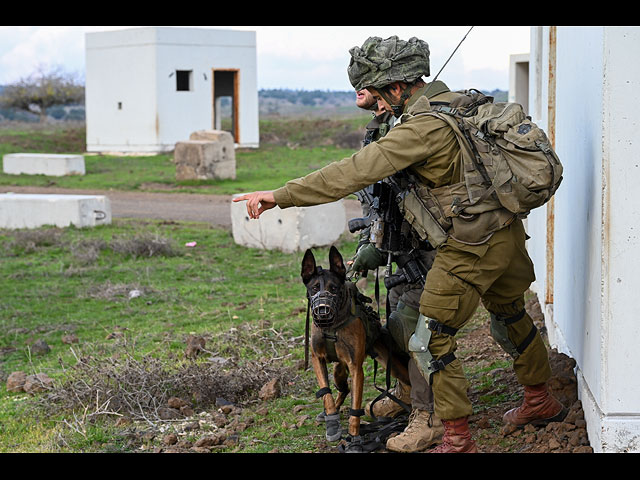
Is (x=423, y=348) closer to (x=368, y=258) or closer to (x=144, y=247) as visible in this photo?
(x=368, y=258)

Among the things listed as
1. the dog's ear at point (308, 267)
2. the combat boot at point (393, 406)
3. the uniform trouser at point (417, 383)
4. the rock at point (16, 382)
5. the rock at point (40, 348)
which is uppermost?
the dog's ear at point (308, 267)

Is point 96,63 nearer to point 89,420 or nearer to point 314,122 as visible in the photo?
point 314,122

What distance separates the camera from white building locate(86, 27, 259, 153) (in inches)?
1134

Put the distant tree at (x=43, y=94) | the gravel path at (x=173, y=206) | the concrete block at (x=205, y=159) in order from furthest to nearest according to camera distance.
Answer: the distant tree at (x=43, y=94) < the concrete block at (x=205, y=159) < the gravel path at (x=173, y=206)

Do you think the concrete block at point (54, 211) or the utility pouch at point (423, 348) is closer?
the utility pouch at point (423, 348)

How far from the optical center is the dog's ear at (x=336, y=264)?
448 cm

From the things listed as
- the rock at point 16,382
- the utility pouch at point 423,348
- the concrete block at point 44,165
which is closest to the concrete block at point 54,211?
the rock at point 16,382

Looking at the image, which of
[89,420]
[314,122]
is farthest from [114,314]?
[314,122]

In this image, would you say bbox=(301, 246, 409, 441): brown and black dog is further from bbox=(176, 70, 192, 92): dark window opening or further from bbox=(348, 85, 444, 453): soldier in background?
bbox=(176, 70, 192, 92): dark window opening

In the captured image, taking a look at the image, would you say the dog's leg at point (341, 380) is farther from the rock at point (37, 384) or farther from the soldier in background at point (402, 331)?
the rock at point (37, 384)

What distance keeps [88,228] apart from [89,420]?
870cm

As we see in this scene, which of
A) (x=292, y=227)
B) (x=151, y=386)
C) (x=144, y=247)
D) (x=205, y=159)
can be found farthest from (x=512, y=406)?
(x=205, y=159)

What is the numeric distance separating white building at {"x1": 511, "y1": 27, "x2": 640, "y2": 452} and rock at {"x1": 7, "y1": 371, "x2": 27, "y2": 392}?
13.5 ft

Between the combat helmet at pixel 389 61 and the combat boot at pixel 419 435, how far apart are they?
1705 mm
